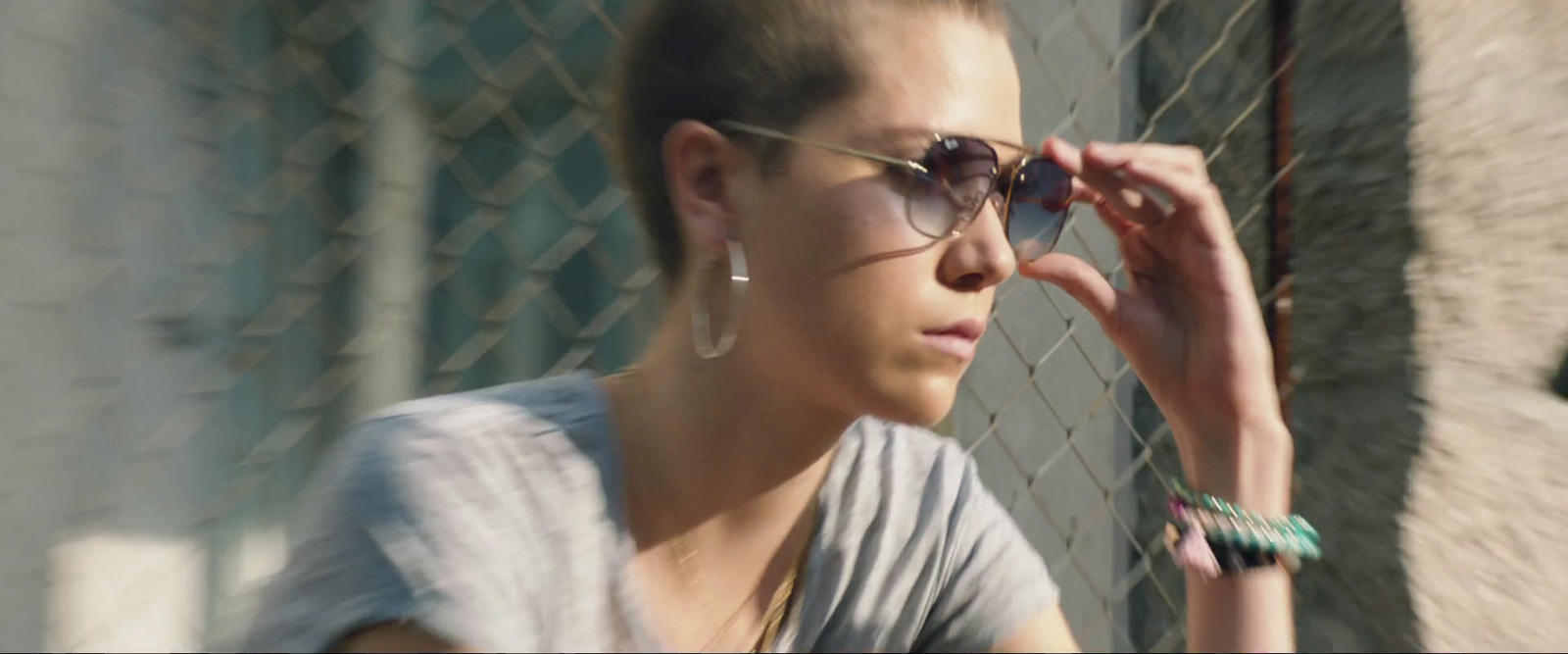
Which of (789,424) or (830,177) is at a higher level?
(830,177)

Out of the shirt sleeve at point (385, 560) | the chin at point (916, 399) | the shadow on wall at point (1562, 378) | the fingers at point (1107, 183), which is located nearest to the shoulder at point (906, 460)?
the chin at point (916, 399)

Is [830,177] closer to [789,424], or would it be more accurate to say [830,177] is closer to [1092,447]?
[789,424]

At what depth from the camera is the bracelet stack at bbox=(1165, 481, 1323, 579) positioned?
0.92 meters

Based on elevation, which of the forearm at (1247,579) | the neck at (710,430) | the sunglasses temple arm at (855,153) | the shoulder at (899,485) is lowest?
the forearm at (1247,579)

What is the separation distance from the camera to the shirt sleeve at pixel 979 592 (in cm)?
99

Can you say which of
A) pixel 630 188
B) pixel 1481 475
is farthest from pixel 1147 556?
pixel 630 188

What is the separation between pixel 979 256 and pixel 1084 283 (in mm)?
262

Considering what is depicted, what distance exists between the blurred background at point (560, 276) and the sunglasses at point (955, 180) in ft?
1.63

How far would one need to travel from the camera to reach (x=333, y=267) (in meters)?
1.65

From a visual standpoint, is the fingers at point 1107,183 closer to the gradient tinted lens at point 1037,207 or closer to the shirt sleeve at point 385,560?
the gradient tinted lens at point 1037,207

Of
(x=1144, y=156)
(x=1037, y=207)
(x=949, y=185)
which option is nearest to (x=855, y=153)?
(x=949, y=185)

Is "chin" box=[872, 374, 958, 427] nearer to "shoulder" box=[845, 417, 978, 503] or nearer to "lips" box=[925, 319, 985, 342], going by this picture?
"lips" box=[925, 319, 985, 342]

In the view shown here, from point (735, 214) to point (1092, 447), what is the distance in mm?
906

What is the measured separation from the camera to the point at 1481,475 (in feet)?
3.91
